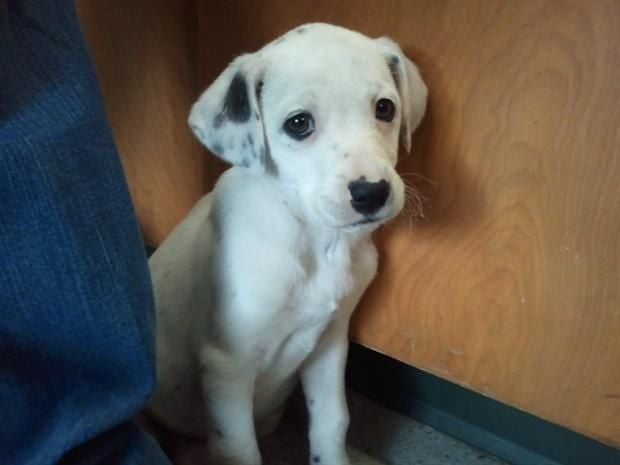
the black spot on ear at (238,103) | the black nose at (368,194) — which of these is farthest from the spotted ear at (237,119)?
the black nose at (368,194)

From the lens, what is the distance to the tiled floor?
1554 millimetres

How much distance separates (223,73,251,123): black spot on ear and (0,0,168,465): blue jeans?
0.78 feet

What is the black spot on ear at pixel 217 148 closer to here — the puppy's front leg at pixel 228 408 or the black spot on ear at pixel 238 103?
the black spot on ear at pixel 238 103

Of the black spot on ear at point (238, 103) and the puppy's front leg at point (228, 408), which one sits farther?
the puppy's front leg at point (228, 408)

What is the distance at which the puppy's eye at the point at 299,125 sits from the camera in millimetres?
1026

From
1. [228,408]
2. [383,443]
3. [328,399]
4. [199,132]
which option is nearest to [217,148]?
[199,132]

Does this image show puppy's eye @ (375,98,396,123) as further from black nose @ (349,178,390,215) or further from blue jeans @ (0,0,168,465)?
blue jeans @ (0,0,168,465)

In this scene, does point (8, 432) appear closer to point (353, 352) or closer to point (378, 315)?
point (378, 315)

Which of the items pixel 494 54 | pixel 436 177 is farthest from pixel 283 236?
pixel 494 54

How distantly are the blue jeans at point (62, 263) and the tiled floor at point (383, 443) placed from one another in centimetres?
74

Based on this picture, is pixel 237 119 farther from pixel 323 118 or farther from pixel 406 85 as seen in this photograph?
pixel 406 85

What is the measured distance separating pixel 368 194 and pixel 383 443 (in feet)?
2.63

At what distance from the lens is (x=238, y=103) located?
1.07 meters

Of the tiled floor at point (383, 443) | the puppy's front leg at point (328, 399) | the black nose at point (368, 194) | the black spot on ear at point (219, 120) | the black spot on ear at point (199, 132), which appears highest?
the black spot on ear at point (219, 120)
